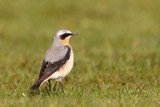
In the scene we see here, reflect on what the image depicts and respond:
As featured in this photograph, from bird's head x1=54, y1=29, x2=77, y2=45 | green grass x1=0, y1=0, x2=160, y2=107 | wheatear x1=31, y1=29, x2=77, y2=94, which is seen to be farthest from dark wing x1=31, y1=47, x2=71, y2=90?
bird's head x1=54, y1=29, x2=77, y2=45

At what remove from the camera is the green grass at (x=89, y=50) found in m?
6.90

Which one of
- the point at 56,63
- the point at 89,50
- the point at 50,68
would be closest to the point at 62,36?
the point at 56,63

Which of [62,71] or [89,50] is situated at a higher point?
[62,71]

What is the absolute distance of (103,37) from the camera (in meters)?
17.2

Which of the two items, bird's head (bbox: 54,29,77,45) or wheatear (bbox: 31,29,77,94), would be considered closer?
wheatear (bbox: 31,29,77,94)

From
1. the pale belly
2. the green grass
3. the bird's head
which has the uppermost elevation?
the bird's head

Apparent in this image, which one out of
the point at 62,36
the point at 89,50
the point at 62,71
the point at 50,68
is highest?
the point at 62,36

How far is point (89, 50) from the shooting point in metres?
14.0

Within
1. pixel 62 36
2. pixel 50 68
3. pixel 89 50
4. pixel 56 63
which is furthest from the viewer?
pixel 89 50

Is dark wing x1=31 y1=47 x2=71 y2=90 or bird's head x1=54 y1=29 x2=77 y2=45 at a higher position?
bird's head x1=54 y1=29 x2=77 y2=45

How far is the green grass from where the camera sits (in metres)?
6.90

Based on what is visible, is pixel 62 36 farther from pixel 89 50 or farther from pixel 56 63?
pixel 89 50

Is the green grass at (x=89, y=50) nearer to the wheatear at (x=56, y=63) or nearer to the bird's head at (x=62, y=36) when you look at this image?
the wheatear at (x=56, y=63)

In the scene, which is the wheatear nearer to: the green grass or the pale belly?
the pale belly
